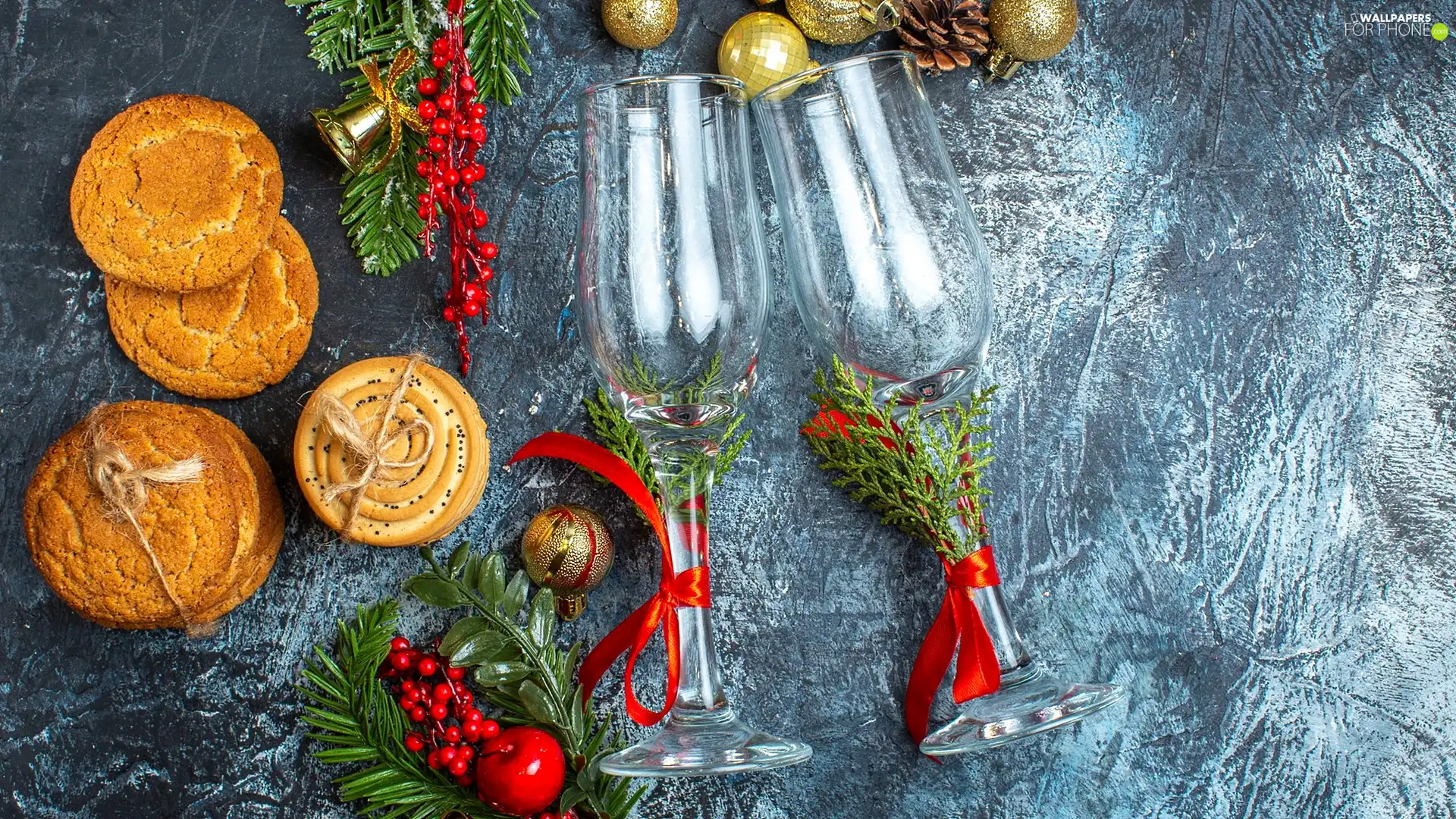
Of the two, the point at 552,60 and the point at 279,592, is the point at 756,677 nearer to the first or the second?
the point at 279,592

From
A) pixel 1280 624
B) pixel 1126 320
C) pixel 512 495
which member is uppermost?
pixel 1126 320

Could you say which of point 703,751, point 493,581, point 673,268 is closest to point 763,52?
point 673,268

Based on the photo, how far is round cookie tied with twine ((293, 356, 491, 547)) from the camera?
1.17m

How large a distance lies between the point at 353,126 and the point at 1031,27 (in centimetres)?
88

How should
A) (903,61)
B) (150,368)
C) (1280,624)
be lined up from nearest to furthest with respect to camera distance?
(903,61)
(150,368)
(1280,624)

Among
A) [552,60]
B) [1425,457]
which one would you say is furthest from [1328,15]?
[552,60]

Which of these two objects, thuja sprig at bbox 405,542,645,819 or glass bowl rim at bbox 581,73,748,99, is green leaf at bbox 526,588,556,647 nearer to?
thuja sprig at bbox 405,542,645,819

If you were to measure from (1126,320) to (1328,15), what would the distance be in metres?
0.53

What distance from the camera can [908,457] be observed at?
1.21m

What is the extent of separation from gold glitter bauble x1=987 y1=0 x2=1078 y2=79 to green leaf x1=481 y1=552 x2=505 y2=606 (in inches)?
37.4

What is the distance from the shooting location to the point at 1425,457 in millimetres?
1387

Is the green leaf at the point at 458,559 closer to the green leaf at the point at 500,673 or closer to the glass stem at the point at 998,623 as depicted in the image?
the green leaf at the point at 500,673

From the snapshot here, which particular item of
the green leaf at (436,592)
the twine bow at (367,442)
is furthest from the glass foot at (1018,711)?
the twine bow at (367,442)

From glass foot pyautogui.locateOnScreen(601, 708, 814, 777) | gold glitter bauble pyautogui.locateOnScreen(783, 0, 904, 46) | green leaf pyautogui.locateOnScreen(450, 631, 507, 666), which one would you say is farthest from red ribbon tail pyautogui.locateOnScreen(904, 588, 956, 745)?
gold glitter bauble pyautogui.locateOnScreen(783, 0, 904, 46)
